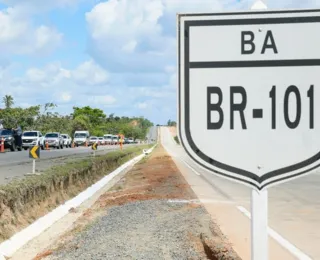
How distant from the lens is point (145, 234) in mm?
10727

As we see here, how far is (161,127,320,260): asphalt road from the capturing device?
9.09m

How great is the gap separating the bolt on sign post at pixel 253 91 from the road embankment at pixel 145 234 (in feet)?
18.9

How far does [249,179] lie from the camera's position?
2.32m

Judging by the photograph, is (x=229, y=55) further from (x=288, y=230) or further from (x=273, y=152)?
(x=288, y=230)

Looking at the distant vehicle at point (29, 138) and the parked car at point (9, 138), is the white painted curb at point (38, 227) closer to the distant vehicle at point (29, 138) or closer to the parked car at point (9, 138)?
the parked car at point (9, 138)

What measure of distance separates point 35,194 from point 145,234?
6723 mm

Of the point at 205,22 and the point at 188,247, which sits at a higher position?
the point at 205,22

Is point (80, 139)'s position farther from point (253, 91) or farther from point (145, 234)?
point (253, 91)

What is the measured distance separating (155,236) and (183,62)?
8.41 metres

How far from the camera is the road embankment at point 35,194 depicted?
44.3 feet

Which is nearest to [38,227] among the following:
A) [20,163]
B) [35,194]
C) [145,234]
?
[35,194]

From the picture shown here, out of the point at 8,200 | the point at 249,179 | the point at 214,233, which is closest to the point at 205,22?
the point at 249,179

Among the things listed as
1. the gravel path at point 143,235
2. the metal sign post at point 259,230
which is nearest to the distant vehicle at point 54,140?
the gravel path at point 143,235

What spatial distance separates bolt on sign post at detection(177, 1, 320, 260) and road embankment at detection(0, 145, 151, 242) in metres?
10.7
